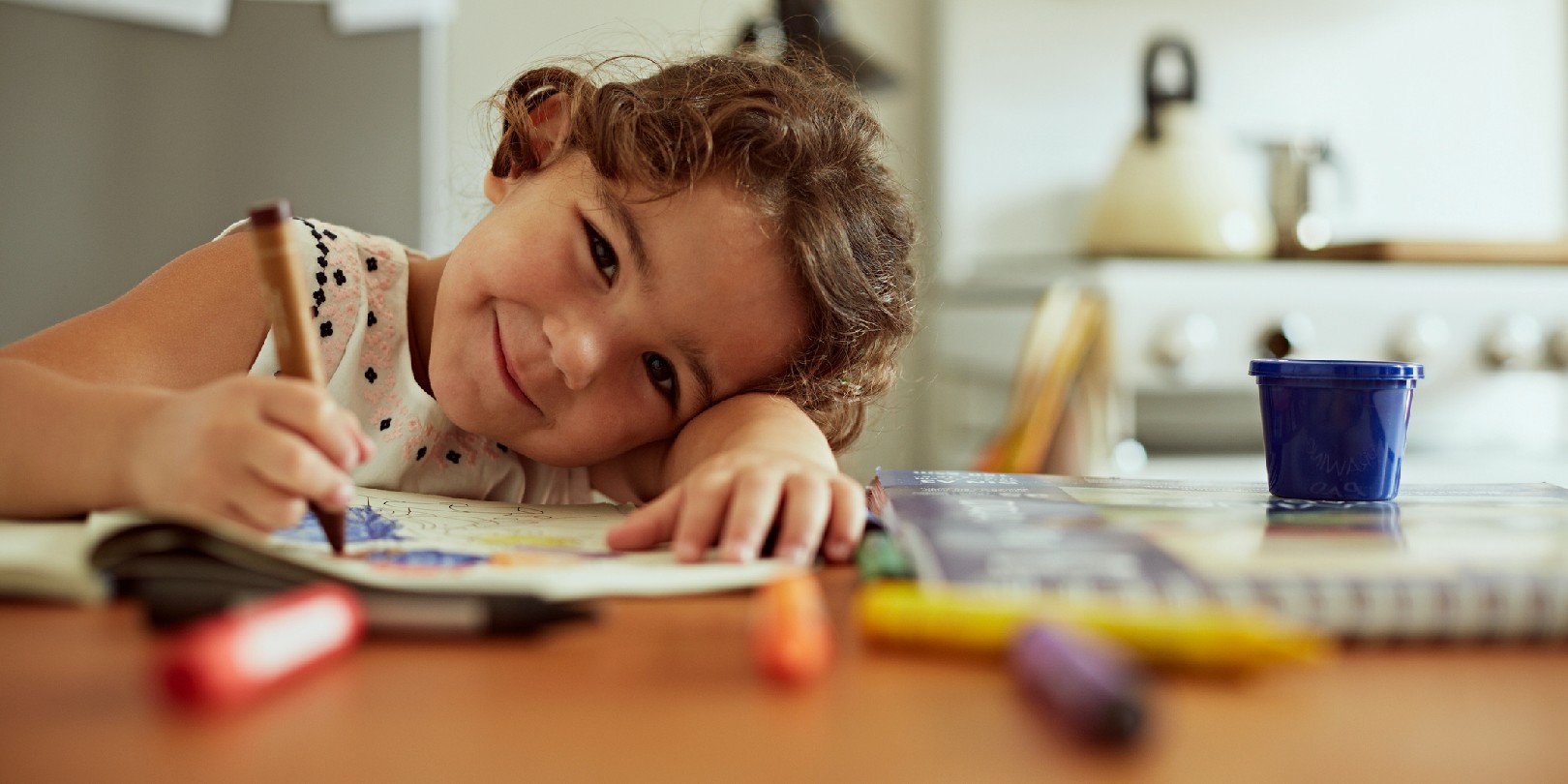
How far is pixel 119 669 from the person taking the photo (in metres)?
0.33

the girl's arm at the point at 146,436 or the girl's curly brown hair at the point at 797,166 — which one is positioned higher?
the girl's curly brown hair at the point at 797,166

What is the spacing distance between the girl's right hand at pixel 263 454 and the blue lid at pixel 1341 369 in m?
0.48

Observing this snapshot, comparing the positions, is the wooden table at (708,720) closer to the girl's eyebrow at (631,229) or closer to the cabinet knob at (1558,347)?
the girl's eyebrow at (631,229)

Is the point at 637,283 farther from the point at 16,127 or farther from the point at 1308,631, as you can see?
the point at 16,127

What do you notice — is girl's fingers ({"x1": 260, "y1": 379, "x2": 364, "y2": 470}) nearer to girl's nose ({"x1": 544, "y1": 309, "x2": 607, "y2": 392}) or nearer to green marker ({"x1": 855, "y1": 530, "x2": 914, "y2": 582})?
green marker ({"x1": 855, "y1": 530, "x2": 914, "y2": 582})

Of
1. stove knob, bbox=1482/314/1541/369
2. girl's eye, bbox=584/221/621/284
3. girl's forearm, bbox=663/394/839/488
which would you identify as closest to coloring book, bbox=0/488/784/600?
girl's forearm, bbox=663/394/839/488

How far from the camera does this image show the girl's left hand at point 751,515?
526 millimetres

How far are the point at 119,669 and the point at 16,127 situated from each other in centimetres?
183

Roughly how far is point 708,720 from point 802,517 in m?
0.25

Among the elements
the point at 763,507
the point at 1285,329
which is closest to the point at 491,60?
the point at 1285,329

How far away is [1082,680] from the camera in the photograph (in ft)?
0.93

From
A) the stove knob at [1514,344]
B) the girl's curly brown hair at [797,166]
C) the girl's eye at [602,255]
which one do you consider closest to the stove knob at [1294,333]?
the stove knob at [1514,344]

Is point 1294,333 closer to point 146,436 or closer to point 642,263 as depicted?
point 642,263

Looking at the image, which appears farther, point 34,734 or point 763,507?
point 763,507
